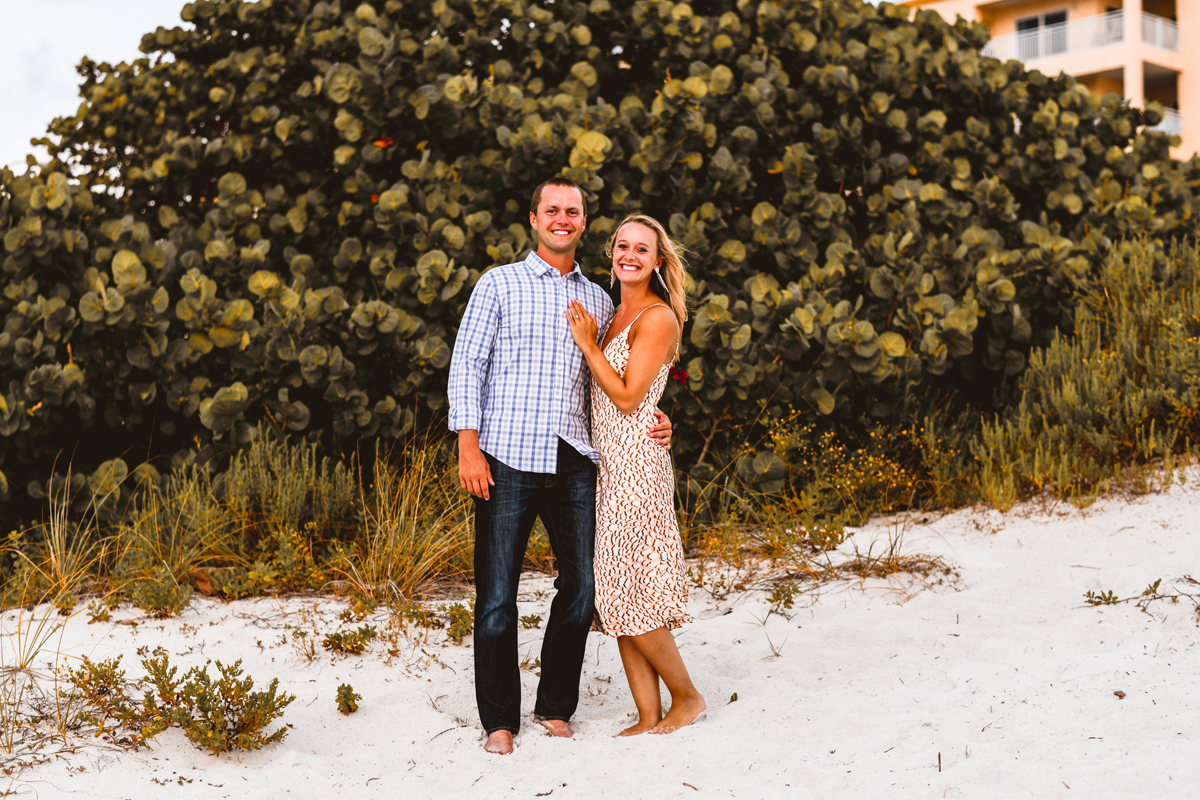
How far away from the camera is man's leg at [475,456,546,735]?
3580 mm

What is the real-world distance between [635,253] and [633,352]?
1.30 ft

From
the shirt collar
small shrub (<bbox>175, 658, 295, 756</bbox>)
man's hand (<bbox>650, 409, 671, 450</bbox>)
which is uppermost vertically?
the shirt collar

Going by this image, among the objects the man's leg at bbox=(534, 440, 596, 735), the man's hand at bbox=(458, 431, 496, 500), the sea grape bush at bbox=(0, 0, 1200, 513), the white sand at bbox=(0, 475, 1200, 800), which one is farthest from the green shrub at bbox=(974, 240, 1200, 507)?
the man's hand at bbox=(458, 431, 496, 500)

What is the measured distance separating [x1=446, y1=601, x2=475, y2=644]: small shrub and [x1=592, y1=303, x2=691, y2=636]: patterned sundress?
1.06 m

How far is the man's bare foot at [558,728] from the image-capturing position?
3.73 metres

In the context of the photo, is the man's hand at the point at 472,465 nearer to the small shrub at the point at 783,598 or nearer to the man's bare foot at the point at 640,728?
the man's bare foot at the point at 640,728

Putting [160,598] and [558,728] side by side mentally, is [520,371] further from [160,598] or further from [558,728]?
[160,598]

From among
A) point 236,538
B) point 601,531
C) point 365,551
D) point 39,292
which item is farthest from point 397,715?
point 39,292

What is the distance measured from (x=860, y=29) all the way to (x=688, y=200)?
2275mm

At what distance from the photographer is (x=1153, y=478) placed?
5496mm

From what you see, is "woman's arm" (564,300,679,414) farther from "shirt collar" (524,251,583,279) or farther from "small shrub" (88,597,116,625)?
"small shrub" (88,597,116,625)

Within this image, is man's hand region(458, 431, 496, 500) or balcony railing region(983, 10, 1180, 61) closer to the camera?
man's hand region(458, 431, 496, 500)

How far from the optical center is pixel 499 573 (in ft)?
11.8

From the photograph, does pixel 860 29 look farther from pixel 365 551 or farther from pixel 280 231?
pixel 365 551
